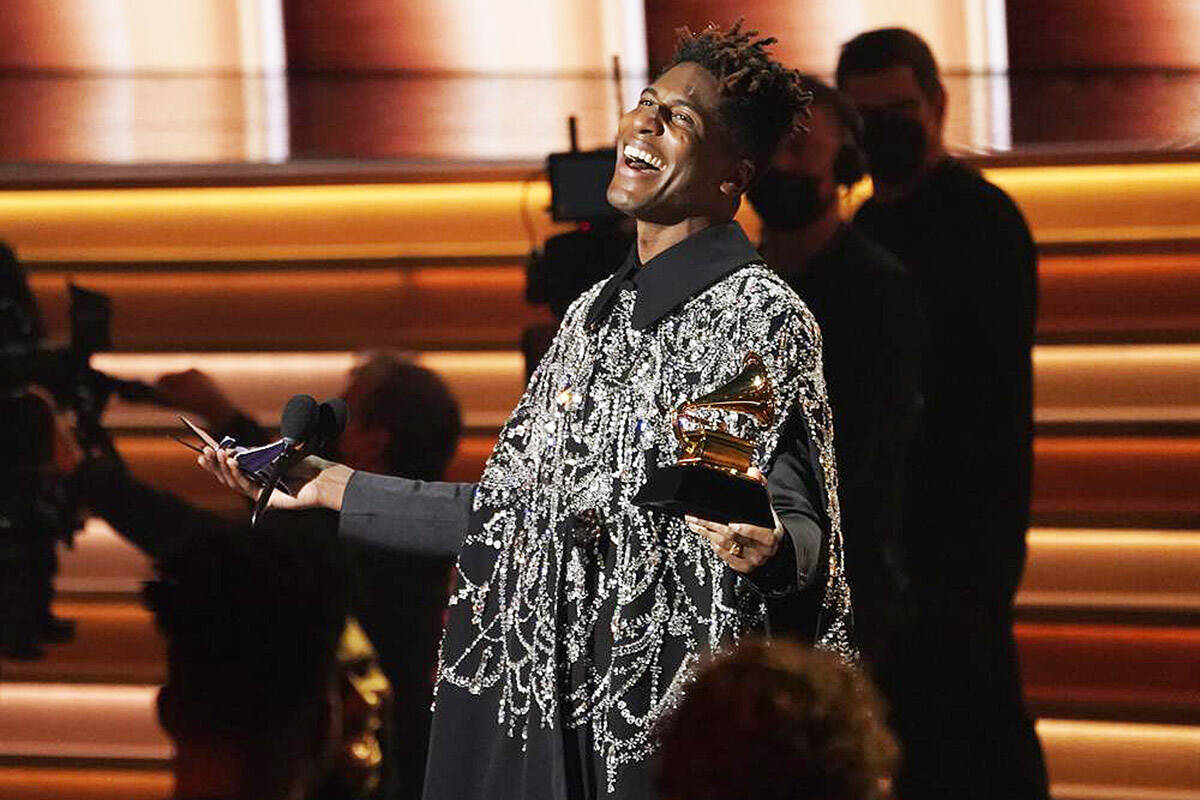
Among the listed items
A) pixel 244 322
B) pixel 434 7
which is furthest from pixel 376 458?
pixel 434 7

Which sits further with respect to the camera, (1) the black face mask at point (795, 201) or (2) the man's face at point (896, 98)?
(2) the man's face at point (896, 98)

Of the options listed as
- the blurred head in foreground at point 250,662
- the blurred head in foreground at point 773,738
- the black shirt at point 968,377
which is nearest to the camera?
the blurred head in foreground at point 773,738

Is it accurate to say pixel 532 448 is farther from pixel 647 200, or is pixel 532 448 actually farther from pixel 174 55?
pixel 174 55

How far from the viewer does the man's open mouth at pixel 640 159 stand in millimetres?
1975

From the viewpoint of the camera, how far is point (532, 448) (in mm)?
1984

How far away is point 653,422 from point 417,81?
2.15 meters

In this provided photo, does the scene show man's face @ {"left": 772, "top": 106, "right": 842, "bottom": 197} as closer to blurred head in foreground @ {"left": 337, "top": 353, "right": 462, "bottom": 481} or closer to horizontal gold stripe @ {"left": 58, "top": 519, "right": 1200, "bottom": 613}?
blurred head in foreground @ {"left": 337, "top": 353, "right": 462, "bottom": 481}

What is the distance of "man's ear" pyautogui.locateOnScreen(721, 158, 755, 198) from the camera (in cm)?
200

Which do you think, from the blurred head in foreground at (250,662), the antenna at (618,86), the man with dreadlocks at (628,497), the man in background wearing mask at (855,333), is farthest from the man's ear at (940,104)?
the blurred head in foreground at (250,662)

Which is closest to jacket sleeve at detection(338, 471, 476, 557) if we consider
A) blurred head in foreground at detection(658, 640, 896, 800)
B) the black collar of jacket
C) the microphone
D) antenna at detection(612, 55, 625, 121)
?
the microphone

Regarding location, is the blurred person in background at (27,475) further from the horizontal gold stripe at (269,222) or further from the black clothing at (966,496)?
the black clothing at (966,496)

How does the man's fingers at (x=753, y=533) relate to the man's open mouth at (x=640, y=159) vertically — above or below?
below

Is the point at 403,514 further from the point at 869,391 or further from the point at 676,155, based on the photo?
the point at 869,391

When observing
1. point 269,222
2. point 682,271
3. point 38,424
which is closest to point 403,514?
point 682,271
